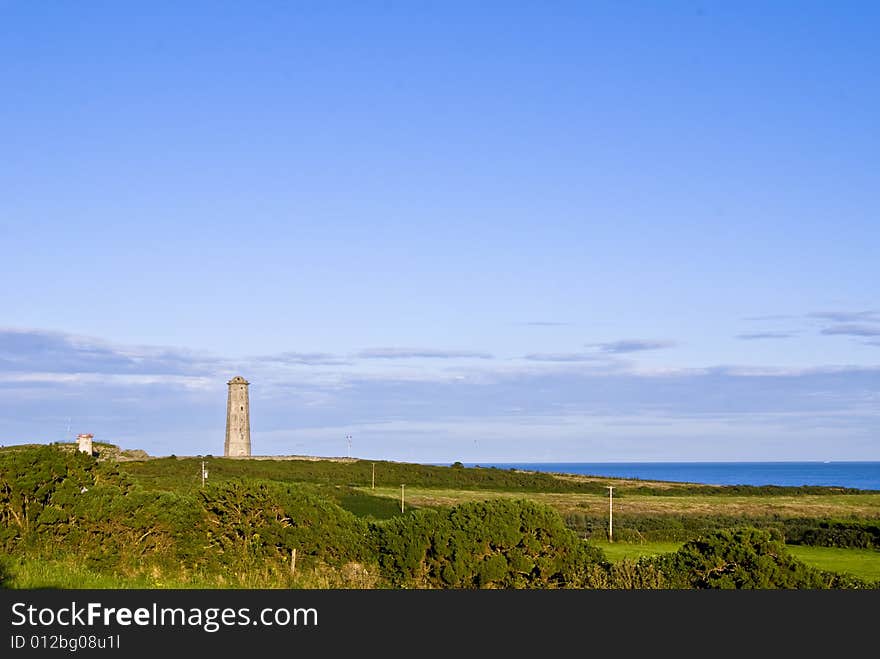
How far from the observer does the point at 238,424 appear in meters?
104

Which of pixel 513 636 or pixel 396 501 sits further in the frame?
pixel 396 501

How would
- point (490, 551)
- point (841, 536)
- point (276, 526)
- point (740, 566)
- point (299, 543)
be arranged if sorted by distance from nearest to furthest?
point (740, 566)
point (490, 551)
point (299, 543)
point (276, 526)
point (841, 536)

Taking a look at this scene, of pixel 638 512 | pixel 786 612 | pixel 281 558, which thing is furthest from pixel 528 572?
pixel 638 512

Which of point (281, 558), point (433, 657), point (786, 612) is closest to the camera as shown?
point (433, 657)

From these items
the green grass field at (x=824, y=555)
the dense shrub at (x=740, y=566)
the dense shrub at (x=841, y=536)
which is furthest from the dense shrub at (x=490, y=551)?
the dense shrub at (x=841, y=536)

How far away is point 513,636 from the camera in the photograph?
30.1 feet

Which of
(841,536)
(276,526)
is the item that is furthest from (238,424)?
(276,526)

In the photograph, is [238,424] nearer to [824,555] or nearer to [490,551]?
[824,555]

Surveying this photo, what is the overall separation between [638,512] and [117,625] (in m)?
70.8

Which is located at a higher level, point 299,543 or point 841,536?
point 299,543

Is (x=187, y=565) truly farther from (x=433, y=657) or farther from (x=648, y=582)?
(x=433, y=657)

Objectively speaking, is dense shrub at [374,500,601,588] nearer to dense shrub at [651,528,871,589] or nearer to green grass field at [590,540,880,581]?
dense shrub at [651,528,871,589]

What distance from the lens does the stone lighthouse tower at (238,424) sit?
102 metres

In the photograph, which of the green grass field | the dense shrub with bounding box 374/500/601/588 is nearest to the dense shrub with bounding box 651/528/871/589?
the dense shrub with bounding box 374/500/601/588
